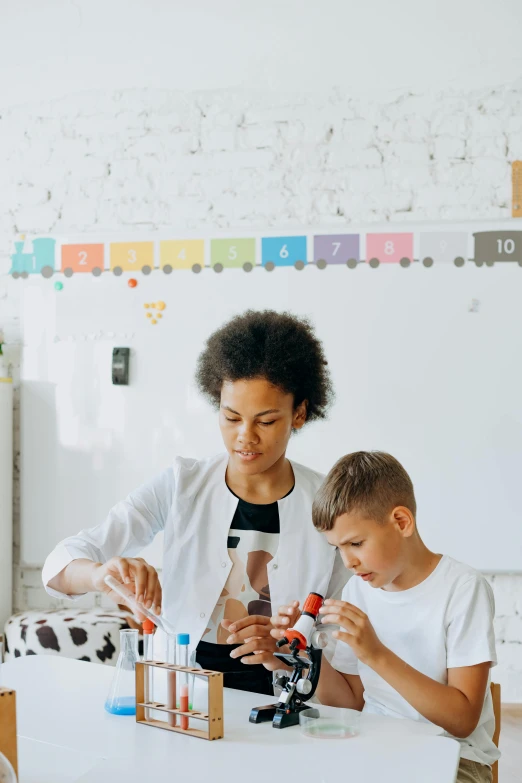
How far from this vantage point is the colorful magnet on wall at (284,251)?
3512mm

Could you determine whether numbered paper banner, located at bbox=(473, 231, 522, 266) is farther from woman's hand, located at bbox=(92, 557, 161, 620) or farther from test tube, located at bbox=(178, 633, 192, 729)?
test tube, located at bbox=(178, 633, 192, 729)

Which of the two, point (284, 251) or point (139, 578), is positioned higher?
point (284, 251)

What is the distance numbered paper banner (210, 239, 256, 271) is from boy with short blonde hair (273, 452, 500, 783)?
205 cm

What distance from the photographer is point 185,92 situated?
3672mm

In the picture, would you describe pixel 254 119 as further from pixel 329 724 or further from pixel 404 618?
pixel 329 724

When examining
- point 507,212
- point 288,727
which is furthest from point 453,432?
point 288,727

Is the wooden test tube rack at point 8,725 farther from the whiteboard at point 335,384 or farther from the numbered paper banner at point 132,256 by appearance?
the numbered paper banner at point 132,256

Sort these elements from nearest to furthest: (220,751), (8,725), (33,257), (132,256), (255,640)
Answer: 1. (8,725)
2. (220,751)
3. (255,640)
4. (132,256)
5. (33,257)

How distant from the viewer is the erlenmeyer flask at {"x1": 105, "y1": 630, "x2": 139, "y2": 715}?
4.50 ft

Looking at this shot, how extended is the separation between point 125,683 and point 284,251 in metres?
2.43

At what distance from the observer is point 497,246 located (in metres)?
3.40

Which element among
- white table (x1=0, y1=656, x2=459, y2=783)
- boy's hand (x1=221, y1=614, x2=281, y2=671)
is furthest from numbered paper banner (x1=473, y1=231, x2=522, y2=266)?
white table (x1=0, y1=656, x2=459, y2=783)

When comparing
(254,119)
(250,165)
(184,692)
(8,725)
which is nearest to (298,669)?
(184,692)

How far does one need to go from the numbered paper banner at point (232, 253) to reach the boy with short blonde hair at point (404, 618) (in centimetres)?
205
